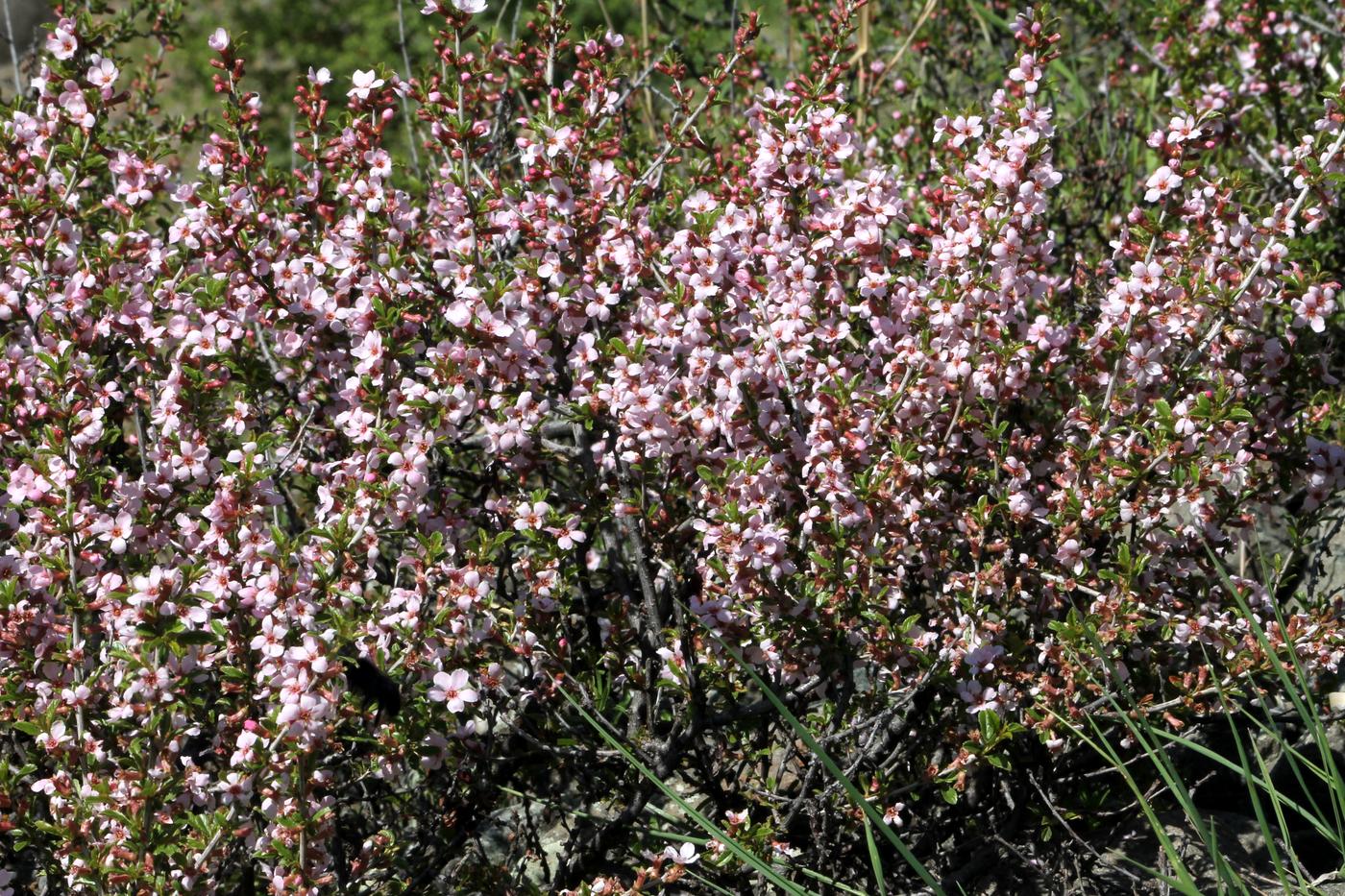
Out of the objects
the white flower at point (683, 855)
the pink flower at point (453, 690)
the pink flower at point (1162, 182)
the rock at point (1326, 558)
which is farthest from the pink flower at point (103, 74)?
the rock at point (1326, 558)

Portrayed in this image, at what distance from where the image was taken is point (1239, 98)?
5172mm

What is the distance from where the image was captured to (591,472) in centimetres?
330

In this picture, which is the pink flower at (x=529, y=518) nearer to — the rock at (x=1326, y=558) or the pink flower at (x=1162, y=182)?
the pink flower at (x=1162, y=182)

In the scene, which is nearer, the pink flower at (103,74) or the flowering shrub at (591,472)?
the flowering shrub at (591,472)

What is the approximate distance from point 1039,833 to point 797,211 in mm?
1629

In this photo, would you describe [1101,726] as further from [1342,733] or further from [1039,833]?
[1342,733]

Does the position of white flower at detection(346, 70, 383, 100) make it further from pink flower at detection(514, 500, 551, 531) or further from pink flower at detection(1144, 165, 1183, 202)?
pink flower at detection(1144, 165, 1183, 202)

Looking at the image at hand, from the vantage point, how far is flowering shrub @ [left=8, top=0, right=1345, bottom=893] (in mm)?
2939

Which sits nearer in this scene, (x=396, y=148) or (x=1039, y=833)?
(x=1039, y=833)

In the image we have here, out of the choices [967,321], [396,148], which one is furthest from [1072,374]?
[396,148]

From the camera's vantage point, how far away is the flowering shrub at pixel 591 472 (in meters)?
2.94

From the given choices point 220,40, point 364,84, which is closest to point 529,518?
point 364,84

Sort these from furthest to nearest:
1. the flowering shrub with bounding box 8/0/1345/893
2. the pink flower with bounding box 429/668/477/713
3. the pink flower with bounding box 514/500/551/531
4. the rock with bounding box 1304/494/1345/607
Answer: the rock with bounding box 1304/494/1345/607
the pink flower with bounding box 514/500/551/531
the flowering shrub with bounding box 8/0/1345/893
the pink flower with bounding box 429/668/477/713

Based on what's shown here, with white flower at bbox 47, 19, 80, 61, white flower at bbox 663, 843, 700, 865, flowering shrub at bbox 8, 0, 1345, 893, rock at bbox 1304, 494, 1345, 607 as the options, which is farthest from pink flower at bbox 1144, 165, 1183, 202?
white flower at bbox 47, 19, 80, 61
